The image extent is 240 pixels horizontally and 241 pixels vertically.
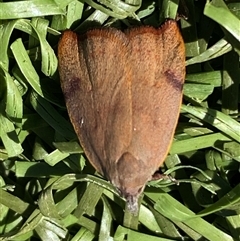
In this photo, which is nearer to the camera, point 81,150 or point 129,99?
point 129,99

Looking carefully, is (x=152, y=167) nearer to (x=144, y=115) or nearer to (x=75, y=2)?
(x=144, y=115)

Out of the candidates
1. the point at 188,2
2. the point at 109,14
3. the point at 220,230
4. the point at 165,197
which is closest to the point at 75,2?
the point at 109,14

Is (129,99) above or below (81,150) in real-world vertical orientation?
above

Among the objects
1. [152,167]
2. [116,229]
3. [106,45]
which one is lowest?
[116,229]
